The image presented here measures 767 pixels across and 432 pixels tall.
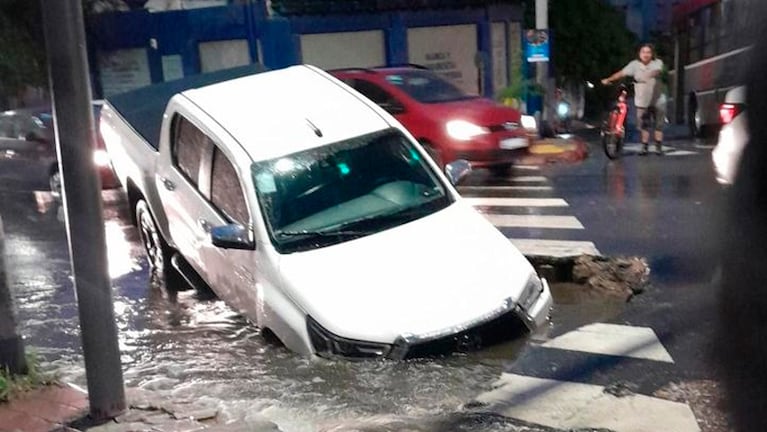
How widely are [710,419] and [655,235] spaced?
477 cm

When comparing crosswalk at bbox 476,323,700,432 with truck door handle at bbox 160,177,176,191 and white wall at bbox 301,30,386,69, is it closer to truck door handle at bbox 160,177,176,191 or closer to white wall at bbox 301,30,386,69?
truck door handle at bbox 160,177,176,191

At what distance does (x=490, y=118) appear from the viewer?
1300 cm

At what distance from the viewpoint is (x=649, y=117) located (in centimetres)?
1528

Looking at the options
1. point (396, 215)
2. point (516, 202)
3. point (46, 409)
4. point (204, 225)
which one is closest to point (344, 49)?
point (516, 202)

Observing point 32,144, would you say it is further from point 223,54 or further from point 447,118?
point 223,54

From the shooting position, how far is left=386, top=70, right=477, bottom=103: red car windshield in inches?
530

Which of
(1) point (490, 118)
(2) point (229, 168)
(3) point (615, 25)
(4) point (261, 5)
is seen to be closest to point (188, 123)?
(2) point (229, 168)

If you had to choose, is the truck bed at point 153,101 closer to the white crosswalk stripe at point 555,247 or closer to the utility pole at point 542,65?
the white crosswalk stripe at point 555,247

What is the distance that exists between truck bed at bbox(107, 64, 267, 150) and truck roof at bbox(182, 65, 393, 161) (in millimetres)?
→ 1196

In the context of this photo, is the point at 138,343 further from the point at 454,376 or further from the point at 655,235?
the point at 655,235

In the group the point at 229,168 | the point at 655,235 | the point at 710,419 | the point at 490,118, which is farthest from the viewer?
the point at 490,118

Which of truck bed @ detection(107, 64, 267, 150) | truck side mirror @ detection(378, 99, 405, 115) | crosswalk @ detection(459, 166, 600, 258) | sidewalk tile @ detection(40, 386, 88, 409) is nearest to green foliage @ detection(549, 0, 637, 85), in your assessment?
crosswalk @ detection(459, 166, 600, 258)

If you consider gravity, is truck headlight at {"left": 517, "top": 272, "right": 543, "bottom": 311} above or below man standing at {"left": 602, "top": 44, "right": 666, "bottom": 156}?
below

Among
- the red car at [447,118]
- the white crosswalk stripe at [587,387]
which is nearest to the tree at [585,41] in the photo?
the red car at [447,118]
